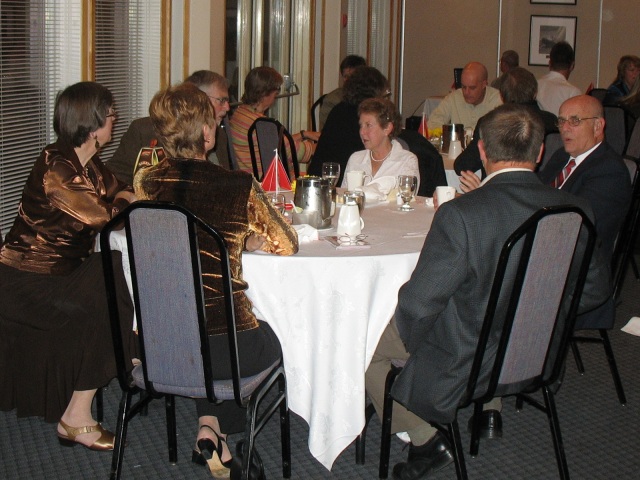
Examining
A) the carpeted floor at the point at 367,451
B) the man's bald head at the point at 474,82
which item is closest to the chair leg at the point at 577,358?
the carpeted floor at the point at 367,451

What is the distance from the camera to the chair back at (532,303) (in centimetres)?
223

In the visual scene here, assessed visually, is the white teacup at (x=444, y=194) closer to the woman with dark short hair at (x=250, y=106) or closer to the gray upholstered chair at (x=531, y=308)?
the gray upholstered chair at (x=531, y=308)

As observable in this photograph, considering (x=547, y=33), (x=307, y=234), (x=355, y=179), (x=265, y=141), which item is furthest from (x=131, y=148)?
(x=547, y=33)

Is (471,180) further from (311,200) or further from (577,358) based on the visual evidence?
(577,358)

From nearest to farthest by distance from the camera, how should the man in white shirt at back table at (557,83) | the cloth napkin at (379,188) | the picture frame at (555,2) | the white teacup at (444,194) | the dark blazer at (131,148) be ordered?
the white teacup at (444,194)
the cloth napkin at (379,188)
the dark blazer at (131,148)
the man in white shirt at back table at (557,83)
the picture frame at (555,2)

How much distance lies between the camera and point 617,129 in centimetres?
549

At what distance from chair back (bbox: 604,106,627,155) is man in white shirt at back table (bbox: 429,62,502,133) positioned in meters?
0.92

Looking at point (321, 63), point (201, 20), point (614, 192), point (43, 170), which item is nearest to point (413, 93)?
point (321, 63)

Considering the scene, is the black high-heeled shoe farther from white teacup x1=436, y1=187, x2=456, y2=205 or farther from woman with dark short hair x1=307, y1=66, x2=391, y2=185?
woman with dark short hair x1=307, y1=66, x2=391, y2=185

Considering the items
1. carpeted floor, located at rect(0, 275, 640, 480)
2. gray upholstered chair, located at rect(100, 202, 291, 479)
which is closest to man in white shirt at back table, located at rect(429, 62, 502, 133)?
carpeted floor, located at rect(0, 275, 640, 480)

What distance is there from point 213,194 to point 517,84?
9.76ft

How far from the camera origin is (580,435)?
10.4ft

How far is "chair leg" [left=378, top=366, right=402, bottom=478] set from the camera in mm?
2572

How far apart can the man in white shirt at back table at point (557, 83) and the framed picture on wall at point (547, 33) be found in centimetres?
380
